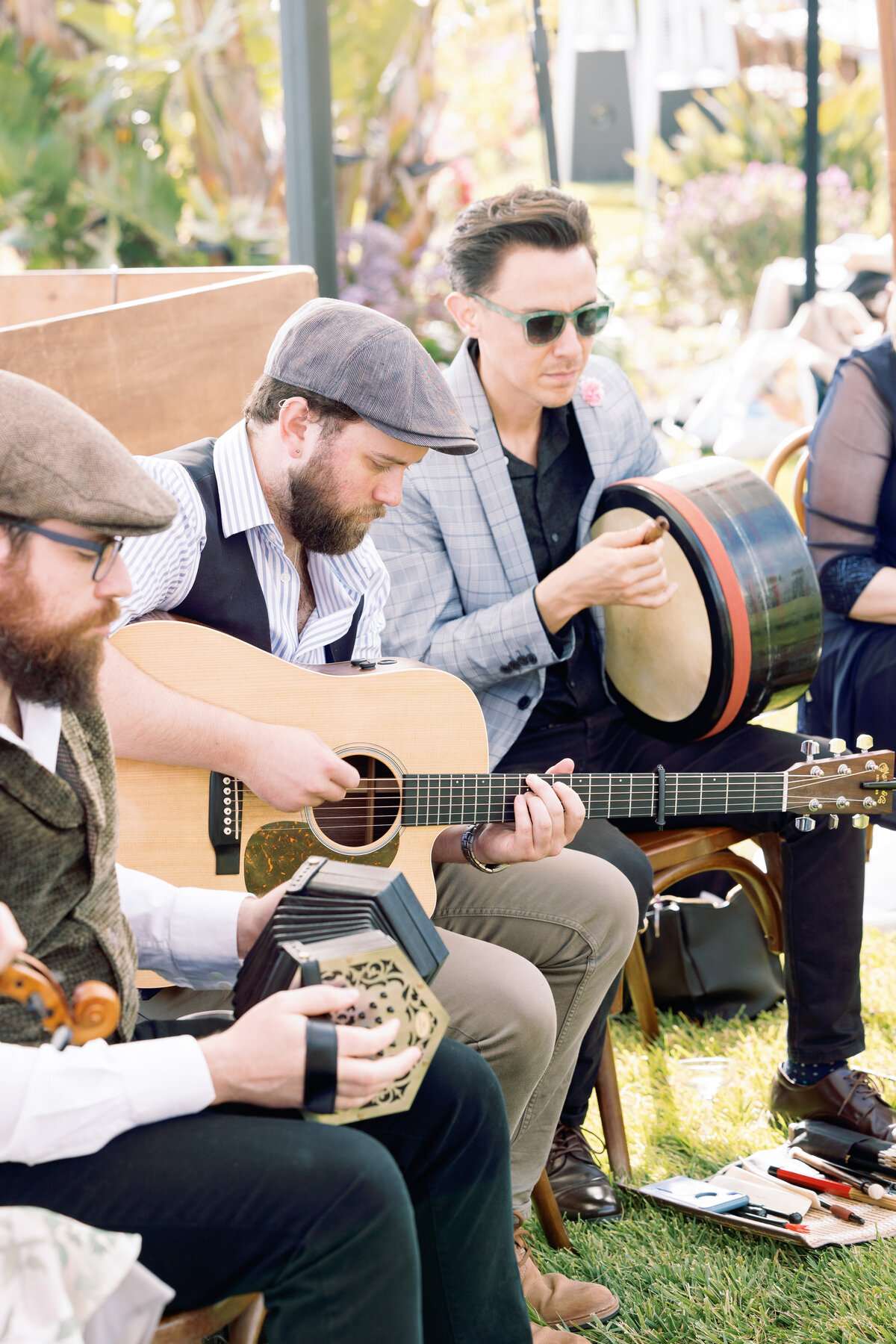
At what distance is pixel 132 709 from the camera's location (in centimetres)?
216

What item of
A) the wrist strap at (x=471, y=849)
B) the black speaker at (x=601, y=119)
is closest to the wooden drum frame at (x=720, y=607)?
the wrist strap at (x=471, y=849)

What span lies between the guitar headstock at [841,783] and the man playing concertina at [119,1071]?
1268mm

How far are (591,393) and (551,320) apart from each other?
0.28m

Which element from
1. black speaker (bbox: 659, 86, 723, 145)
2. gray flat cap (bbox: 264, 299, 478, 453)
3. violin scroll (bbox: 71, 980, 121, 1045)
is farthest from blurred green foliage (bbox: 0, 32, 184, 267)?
black speaker (bbox: 659, 86, 723, 145)

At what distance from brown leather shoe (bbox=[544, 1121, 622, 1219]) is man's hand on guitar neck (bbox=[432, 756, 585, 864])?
2.08 feet

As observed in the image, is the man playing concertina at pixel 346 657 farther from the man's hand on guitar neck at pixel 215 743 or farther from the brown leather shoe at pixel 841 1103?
the brown leather shoe at pixel 841 1103

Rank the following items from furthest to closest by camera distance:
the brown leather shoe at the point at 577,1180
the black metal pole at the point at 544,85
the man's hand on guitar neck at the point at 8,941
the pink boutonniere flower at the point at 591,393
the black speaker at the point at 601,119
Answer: the black speaker at the point at 601,119 < the black metal pole at the point at 544,85 < the pink boutonniere flower at the point at 591,393 < the brown leather shoe at the point at 577,1180 < the man's hand on guitar neck at the point at 8,941

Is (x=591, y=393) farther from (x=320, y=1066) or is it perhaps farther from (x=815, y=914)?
(x=320, y=1066)

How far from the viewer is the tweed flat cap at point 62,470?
141cm

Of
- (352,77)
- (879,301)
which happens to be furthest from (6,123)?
(879,301)

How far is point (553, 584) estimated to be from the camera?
2625mm

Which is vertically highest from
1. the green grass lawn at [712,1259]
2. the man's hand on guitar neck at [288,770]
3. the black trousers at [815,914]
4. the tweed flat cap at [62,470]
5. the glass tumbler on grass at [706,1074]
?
the tweed flat cap at [62,470]

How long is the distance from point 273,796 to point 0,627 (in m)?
0.80

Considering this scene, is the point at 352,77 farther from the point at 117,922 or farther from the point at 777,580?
the point at 117,922
